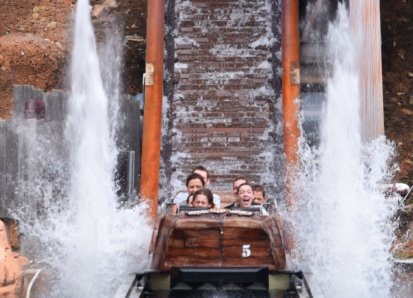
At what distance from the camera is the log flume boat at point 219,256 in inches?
227

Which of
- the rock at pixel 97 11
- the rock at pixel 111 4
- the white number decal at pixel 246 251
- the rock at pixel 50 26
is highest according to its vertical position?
the rock at pixel 111 4

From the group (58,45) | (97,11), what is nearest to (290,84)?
(58,45)

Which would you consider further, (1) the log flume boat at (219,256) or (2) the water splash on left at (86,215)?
(2) the water splash on left at (86,215)

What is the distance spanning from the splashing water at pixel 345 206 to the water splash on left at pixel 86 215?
1.76 meters

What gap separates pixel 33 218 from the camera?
320 inches

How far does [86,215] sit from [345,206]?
9.38 ft

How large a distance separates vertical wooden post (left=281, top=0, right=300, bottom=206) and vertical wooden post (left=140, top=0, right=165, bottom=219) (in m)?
1.64

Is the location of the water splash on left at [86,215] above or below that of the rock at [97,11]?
below

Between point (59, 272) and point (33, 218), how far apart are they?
1.05 metres

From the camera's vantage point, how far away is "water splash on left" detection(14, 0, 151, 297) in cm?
706

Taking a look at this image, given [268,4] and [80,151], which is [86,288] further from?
[268,4]

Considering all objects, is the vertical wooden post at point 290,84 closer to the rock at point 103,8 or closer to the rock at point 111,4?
the rock at point 103,8

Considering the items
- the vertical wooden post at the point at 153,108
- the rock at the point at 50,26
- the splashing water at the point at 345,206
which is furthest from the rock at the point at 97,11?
the splashing water at the point at 345,206

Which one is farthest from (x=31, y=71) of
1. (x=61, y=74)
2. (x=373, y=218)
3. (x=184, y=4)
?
(x=373, y=218)
